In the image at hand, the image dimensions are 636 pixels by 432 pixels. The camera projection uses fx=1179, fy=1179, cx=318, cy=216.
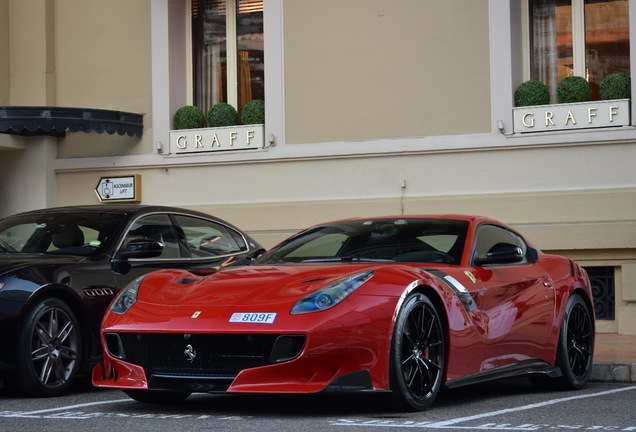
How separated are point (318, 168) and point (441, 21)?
8.14ft

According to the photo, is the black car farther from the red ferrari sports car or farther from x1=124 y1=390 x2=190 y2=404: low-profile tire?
x1=124 y1=390 x2=190 y2=404: low-profile tire

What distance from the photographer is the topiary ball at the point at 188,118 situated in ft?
54.1

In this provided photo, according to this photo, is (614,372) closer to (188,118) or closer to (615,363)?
(615,363)

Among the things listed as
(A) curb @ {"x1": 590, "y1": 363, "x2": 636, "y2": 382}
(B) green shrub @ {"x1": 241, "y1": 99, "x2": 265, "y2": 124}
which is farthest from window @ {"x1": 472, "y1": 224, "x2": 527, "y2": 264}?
(B) green shrub @ {"x1": 241, "y1": 99, "x2": 265, "y2": 124}

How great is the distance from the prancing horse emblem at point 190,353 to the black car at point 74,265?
1059 mm

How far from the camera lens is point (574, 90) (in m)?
14.3

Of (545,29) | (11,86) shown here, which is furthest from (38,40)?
(545,29)

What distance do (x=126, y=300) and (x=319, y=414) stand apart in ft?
4.74

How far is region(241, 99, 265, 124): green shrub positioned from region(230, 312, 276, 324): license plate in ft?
31.3

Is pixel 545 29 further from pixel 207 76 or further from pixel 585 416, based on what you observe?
pixel 585 416

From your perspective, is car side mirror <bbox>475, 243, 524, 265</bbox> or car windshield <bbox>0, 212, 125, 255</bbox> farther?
car windshield <bbox>0, 212, 125, 255</bbox>

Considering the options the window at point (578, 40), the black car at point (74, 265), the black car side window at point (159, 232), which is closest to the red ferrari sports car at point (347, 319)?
the black car at point (74, 265)

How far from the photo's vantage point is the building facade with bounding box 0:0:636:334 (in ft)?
46.5

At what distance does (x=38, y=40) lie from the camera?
17234 millimetres
